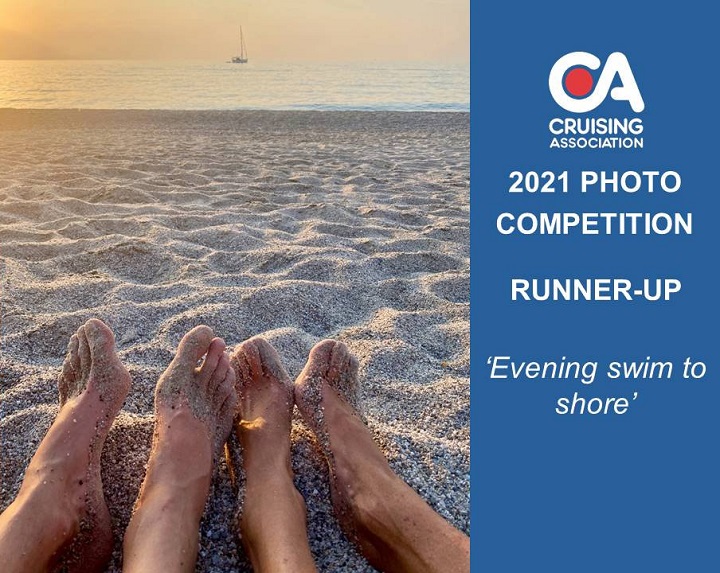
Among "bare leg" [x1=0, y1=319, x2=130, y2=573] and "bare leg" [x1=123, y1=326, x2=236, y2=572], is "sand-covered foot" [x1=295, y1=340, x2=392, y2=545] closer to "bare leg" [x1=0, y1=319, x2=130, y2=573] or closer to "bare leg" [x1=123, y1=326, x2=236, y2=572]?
"bare leg" [x1=123, y1=326, x2=236, y2=572]

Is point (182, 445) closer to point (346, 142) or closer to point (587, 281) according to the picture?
point (587, 281)

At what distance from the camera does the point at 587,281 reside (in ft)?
3.83

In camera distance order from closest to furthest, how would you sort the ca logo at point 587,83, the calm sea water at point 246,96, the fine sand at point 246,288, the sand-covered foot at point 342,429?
the ca logo at point 587,83 → the sand-covered foot at point 342,429 → the fine sand at point 246,288 → the calm sea water at point 246,96

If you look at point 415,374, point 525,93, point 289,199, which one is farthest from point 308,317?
point 289,199

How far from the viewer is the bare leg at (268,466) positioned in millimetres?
1135

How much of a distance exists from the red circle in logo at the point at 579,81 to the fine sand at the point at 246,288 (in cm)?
82

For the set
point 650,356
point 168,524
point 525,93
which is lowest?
point 168,524

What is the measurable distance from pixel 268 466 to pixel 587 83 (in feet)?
3.31

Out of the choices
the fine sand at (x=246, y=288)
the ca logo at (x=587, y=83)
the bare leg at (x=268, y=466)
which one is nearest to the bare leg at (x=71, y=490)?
the fine sand at (x=246, y=288)

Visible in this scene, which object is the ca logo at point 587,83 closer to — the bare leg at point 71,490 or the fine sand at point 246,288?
the fine sand at point 246,288

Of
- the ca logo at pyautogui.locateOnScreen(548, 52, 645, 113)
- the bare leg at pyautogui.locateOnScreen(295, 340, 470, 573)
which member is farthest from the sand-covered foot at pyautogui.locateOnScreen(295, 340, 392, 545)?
the ca logo at pyautogui.locateOnScreen(548, 52, 645, 113)

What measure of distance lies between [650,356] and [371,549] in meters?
0.65

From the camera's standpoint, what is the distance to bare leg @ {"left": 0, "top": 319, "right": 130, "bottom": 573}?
3.70 ft

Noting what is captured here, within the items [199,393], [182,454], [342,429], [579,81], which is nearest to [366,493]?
[342,429]
